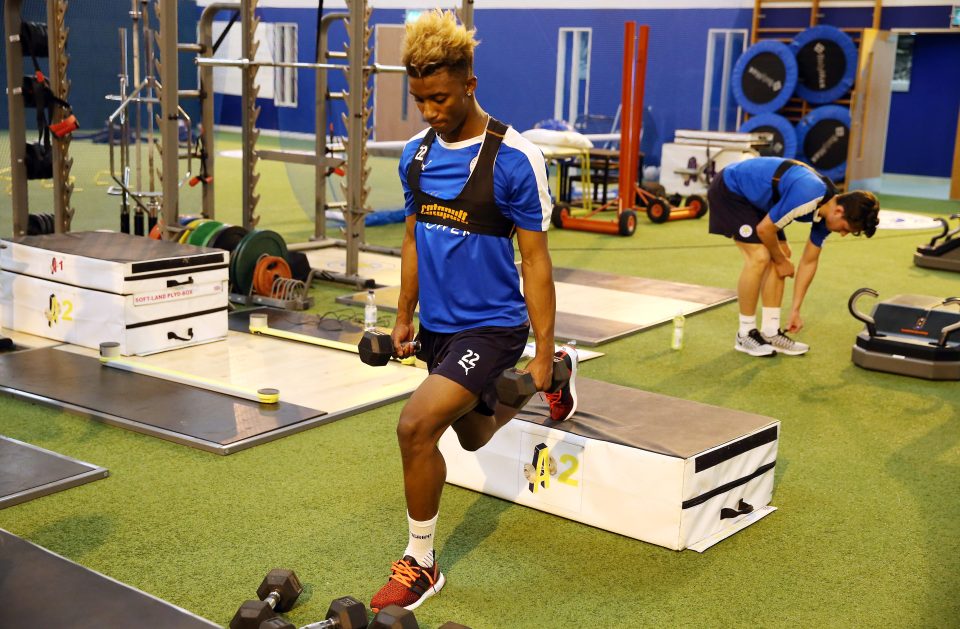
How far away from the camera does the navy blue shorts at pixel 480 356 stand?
2465 millimetres

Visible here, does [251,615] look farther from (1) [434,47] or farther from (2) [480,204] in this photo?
(1) [434,47]

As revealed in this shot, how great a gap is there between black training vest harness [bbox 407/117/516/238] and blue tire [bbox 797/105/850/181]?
10595 millimetres

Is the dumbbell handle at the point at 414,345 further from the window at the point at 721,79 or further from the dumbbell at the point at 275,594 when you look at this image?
the window at the point at 721,79

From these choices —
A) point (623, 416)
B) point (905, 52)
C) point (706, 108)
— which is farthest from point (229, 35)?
point (905, 52)

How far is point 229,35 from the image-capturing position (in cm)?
737

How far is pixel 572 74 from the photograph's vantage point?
1459 centimetres

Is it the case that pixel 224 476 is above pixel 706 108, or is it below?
below

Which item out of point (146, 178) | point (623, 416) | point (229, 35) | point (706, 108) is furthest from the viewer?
point (706, 108)

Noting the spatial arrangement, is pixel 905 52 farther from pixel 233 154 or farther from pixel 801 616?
pixel 801 616

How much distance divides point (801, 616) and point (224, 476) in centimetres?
188

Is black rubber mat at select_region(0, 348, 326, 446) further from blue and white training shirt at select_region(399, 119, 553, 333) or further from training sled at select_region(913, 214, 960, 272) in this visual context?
training sled at select_region(913, 214, 960, 272)

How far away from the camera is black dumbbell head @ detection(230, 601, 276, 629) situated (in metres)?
2.37

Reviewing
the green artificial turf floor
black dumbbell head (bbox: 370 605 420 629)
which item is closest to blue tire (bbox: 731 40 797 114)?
the green artificial turf floor

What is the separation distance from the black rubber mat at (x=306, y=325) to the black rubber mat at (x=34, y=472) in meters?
1.81
